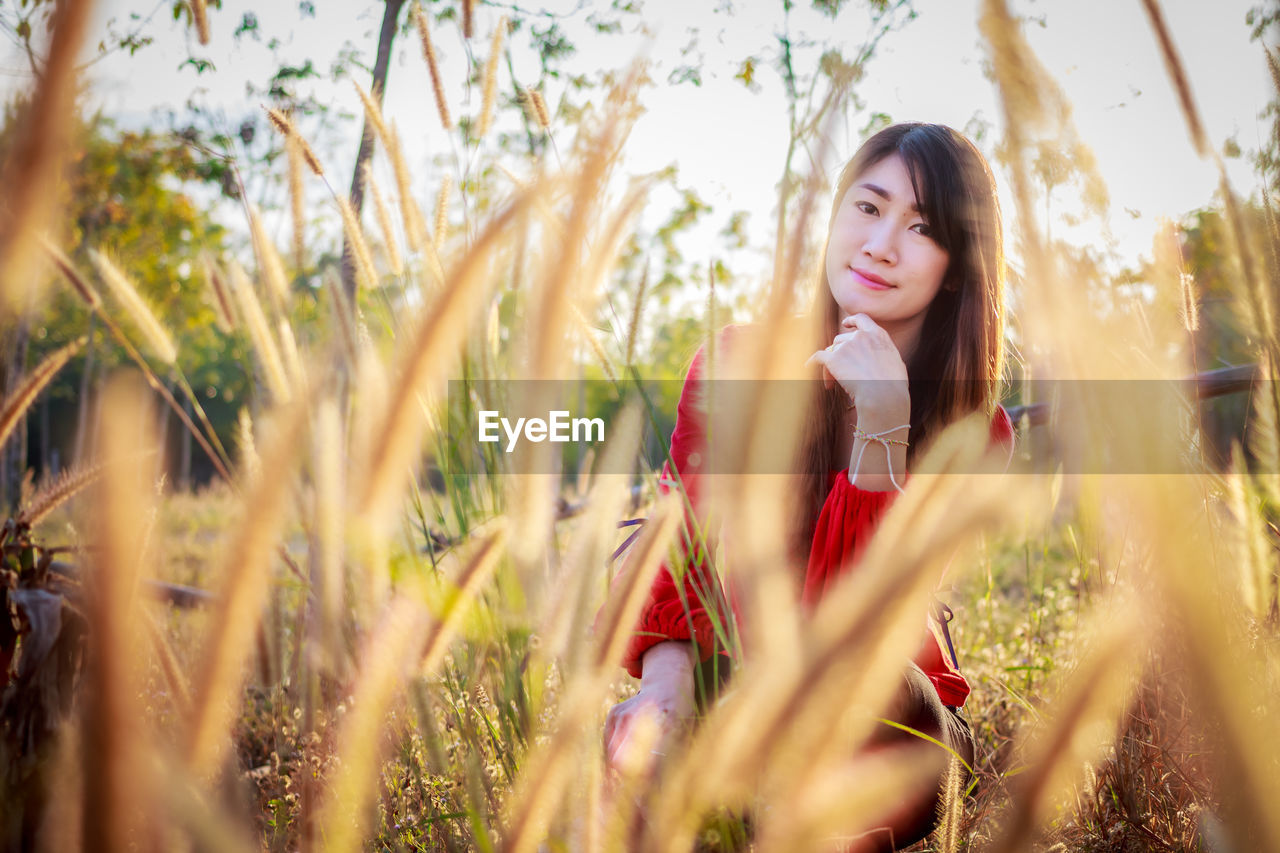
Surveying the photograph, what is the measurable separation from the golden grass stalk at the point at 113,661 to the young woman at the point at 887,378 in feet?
2.27

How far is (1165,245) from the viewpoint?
1170 mm

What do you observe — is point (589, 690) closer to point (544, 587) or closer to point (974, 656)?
point (544, 587)

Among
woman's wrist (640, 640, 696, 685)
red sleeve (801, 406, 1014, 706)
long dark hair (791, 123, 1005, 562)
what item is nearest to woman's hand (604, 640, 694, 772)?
→ woman's wrist (640, 640, 696, 685)

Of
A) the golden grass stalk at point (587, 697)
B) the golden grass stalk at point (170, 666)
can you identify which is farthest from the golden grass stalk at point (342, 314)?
the golden grass stalk at point (587, 697)

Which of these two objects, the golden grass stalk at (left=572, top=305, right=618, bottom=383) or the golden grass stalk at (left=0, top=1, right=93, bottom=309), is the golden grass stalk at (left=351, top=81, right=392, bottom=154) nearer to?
the golden grass stalk at (left=572, top=305, right=618, bottom=383)

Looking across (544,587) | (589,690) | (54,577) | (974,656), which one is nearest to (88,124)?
(54,577)

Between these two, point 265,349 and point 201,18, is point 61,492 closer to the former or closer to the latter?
point 265,349

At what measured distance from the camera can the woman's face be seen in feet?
4.45

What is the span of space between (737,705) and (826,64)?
2.20ft

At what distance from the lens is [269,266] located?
42.9 inches

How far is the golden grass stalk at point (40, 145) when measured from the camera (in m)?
0.38

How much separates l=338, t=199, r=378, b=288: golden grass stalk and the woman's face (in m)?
0.83

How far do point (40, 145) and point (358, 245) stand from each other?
624 mm

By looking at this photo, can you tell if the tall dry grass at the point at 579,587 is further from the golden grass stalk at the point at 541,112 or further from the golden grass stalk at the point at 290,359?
the golden grass stalk at the point at 541,112
